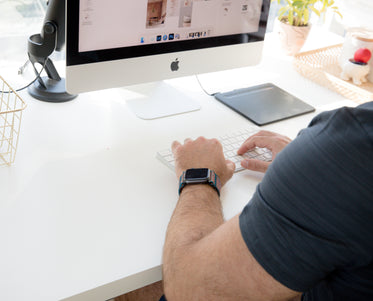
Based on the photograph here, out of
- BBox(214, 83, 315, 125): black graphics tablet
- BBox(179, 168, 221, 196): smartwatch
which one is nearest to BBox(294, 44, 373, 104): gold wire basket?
BBox(214, 83, 315, 125): black graphics tablet

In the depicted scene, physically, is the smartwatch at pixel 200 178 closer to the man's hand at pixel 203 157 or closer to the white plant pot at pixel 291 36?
the man's hand at pixel 203 157

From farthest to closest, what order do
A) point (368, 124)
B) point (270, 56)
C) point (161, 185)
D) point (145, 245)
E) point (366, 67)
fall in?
1. point (270, 56)
2. point (366, 67)
3. point (161, 185)
4. point (145, 245)
5. point (368, 124)

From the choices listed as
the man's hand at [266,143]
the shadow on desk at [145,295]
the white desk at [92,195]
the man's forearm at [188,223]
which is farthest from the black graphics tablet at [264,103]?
the shadow on desk at [145,295]

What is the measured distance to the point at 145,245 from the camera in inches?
31.1

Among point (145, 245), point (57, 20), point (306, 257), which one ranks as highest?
point (57, 20)

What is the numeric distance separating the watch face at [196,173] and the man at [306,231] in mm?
202

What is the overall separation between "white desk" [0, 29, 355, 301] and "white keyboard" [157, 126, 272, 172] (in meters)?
0.02

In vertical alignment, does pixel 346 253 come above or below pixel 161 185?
→ above

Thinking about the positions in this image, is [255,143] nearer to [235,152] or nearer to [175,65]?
[235,152]

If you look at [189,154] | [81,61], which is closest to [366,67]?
[189,154]

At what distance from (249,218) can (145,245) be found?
235 mm

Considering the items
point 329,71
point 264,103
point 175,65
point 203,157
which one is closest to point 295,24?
point 329,71

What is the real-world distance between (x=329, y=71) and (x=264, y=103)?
1.31 feet

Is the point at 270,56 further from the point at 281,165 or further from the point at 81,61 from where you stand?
the point at 281,165
